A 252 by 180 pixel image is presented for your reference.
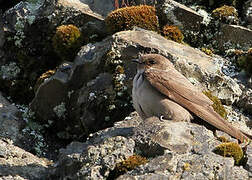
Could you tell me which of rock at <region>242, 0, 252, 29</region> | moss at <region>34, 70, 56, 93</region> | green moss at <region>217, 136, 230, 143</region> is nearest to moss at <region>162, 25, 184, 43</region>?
rock at <region>242, 0, 252, 29</region>

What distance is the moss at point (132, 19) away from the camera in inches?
468

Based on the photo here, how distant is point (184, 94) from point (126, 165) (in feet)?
8.12

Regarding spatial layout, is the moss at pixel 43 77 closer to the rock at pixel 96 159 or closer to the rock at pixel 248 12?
the rock at pixel 96 159

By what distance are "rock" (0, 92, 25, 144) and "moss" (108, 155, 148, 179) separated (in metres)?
3.40

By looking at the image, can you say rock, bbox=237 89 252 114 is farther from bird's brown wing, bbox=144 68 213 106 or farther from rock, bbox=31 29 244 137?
bird's brown wing, bbox=144 68 213 106

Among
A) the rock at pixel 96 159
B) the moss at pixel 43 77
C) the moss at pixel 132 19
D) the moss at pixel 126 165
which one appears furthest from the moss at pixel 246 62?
the moss at pixel 126 165

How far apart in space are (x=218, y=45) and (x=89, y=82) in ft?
10.9

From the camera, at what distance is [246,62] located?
1150 centimetres

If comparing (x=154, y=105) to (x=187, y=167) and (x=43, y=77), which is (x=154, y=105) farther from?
(x=43, y=77)

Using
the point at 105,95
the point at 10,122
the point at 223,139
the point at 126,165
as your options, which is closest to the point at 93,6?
the point at 105,95

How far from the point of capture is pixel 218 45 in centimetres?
1256

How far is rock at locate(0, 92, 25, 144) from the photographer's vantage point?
34.5 ft

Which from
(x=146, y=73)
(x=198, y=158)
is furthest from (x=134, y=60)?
(x=198, y=158)

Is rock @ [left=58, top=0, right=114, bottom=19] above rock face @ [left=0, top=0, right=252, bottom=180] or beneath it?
above
